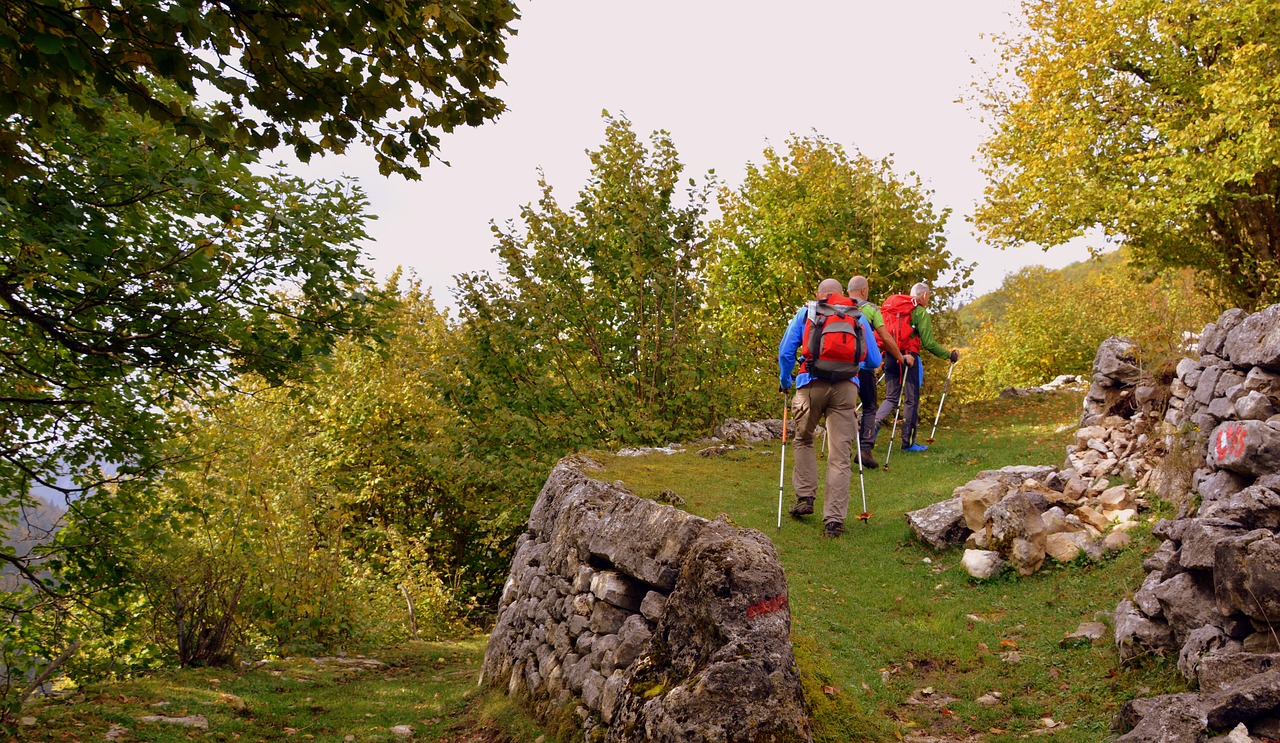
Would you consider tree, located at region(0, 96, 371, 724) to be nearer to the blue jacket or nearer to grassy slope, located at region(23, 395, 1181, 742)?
grassy slope, located at region(23, 395, 1181, 742)

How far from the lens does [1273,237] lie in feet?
70.6

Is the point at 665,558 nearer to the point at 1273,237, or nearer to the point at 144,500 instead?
the point at 144,500

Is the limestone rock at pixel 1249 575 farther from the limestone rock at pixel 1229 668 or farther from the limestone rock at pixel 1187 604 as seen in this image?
the limestone rock at pixel 1229 668

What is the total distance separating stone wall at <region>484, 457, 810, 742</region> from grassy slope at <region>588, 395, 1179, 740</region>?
2.29 feet

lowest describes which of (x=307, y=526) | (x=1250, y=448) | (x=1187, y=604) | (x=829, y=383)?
(x=1187, y=604)

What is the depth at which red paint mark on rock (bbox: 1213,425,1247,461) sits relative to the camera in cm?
785

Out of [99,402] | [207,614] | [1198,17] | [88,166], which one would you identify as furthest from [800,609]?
[1198,17]

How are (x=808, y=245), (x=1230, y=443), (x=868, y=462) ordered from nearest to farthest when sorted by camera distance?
(x=1230, y=443), (x=868, y=462), (x=808, y=245)

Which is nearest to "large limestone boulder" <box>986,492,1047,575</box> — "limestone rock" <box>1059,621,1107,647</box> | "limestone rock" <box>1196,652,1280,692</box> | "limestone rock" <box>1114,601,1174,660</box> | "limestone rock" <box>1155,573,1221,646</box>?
"limestone rock" <box>1059,621,1107,647</box>

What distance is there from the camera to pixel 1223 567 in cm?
555

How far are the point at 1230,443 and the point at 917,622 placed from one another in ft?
11.8

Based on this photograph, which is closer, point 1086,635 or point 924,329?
→ point 1086,635

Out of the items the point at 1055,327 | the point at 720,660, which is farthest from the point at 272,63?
the point at 1055,327

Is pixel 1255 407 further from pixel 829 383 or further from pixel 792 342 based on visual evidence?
pixel 792 342
